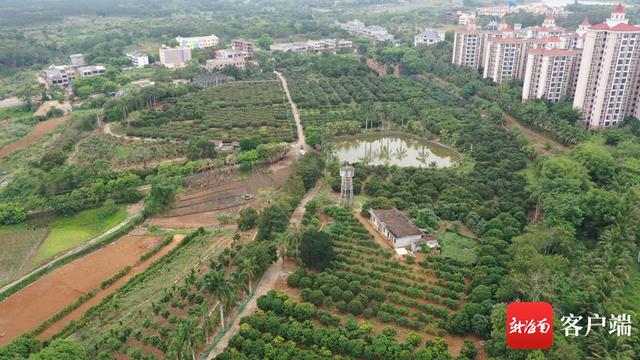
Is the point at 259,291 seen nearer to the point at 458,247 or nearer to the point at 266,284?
the point at 266,284

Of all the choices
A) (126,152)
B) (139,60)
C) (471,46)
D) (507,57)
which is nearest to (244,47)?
(139,60)

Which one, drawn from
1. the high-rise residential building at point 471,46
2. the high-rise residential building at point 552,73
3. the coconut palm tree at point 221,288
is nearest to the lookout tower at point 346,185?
the coconut palm tree at point 221,288

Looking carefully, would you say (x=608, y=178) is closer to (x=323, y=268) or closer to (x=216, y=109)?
(x=323, y=268)

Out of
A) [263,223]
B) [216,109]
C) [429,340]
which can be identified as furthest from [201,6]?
[429,340]

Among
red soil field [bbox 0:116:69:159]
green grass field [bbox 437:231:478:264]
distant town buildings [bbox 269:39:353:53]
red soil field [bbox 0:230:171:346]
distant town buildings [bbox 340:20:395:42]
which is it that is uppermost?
distant town buildings [bbox 340:20:395:42]
